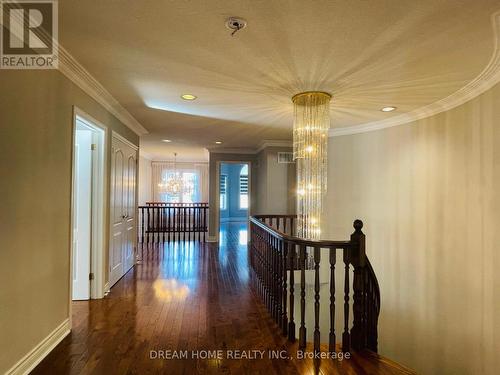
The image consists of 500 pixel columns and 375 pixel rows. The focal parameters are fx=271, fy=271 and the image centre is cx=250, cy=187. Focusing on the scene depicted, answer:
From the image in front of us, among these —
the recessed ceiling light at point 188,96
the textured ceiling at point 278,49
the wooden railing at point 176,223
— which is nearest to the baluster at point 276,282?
the textured ceiling at point 278,49

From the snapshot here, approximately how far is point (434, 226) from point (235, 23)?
3.57 meters

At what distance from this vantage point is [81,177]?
10.6 feet

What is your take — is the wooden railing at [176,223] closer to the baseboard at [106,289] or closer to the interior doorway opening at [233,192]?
the interior doorway opening at [233,192]

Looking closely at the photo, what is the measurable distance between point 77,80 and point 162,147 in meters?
4.80

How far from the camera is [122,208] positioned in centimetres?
406

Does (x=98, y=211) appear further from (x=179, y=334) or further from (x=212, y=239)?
(x=212, y=239)

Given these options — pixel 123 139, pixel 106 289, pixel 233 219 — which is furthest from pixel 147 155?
pixel 106 289

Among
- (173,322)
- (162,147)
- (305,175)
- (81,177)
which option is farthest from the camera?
(162,147)

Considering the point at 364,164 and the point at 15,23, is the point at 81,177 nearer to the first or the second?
the point at 15,23

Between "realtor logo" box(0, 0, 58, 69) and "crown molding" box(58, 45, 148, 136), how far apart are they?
166mm

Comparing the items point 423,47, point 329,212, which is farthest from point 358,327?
point 329,212

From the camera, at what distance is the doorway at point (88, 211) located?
3225 millimetres

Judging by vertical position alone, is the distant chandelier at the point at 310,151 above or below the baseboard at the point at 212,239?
above

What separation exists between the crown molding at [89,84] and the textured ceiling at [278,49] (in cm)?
8
